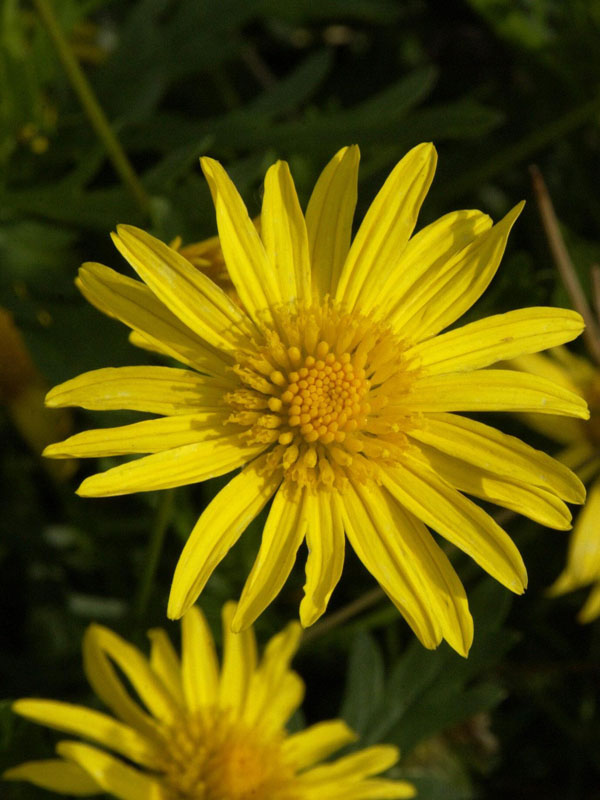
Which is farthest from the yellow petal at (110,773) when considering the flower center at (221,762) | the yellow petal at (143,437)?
the yellow petal at (143,437)

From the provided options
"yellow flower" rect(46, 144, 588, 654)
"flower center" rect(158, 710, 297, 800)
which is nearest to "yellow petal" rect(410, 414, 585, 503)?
"yellow flower" rect(46, 144, 588, 654)

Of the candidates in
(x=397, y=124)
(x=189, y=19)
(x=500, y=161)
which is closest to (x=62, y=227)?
(x=189, y=19)

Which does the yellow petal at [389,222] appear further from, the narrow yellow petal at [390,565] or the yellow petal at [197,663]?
the yellow petal at [197,663]

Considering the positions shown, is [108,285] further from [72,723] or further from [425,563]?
[72,723]

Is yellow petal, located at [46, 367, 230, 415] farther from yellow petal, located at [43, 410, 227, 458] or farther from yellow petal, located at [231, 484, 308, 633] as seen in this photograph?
yellow petal, located at [231, 484, 308, 633]

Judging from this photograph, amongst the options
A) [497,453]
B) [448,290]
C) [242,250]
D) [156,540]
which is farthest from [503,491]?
[156,540]

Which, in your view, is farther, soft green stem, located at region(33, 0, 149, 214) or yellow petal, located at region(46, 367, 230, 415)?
soft green stem, located at region(33, 0, 149, 214)

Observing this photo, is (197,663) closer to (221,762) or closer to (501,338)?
(221,762)
